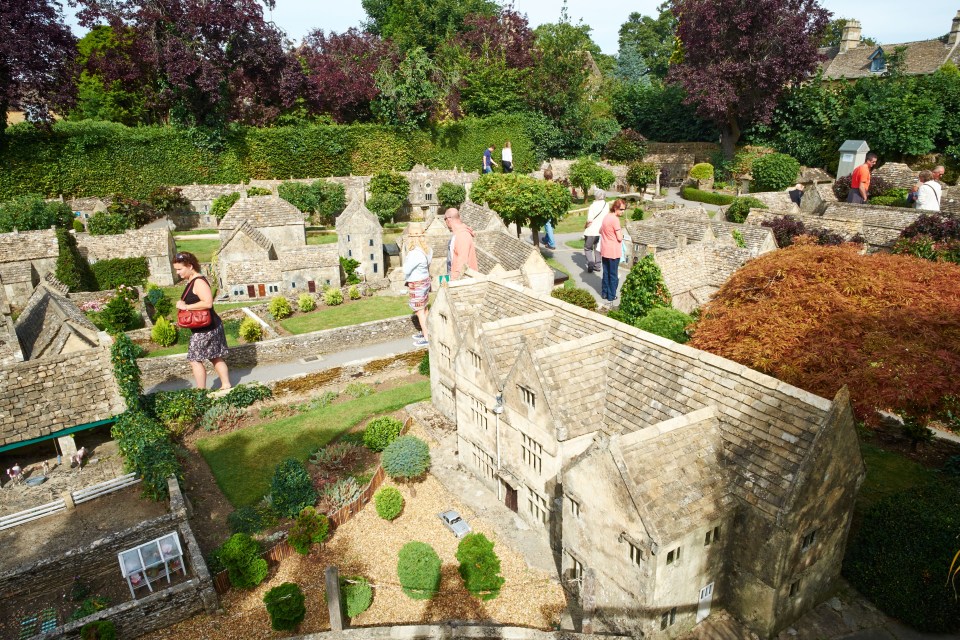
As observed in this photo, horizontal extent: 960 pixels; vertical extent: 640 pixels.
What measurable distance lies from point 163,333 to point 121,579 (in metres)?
18.2

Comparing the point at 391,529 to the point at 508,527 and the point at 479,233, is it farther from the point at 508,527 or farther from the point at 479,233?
the point at 479,233

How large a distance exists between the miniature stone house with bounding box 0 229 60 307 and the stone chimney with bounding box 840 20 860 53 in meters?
87.0

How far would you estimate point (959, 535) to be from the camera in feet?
46.0

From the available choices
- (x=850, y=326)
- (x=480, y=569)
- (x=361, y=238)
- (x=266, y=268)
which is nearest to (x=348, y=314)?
(x=266, y=268)

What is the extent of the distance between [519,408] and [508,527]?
12.3ft

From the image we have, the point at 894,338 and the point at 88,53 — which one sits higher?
the point at 88,53

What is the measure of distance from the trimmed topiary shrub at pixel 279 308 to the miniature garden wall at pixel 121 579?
2073 cm

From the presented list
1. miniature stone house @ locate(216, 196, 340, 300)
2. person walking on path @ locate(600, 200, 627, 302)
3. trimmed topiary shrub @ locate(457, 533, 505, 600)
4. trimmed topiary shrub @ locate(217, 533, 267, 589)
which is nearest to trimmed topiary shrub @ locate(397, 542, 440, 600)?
trimmed topiary shrub @ locate(457, 533, 505, 600)

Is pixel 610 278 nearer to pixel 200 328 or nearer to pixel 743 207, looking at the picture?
pixel 200 328

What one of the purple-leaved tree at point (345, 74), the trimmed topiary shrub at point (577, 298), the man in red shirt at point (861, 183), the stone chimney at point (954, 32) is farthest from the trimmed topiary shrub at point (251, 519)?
the stone chimney at point (954, 32)

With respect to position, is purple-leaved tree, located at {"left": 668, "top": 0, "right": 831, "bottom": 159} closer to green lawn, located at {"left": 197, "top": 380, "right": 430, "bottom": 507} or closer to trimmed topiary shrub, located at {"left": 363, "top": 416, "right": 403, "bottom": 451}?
green lawn, located at {"left": 197, "top": 380, "right": 430, "bottom": 507}

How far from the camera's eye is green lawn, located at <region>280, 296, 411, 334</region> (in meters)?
35.5

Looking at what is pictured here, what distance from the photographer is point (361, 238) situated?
42.9 m

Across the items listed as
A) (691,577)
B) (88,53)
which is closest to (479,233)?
(691,577)
